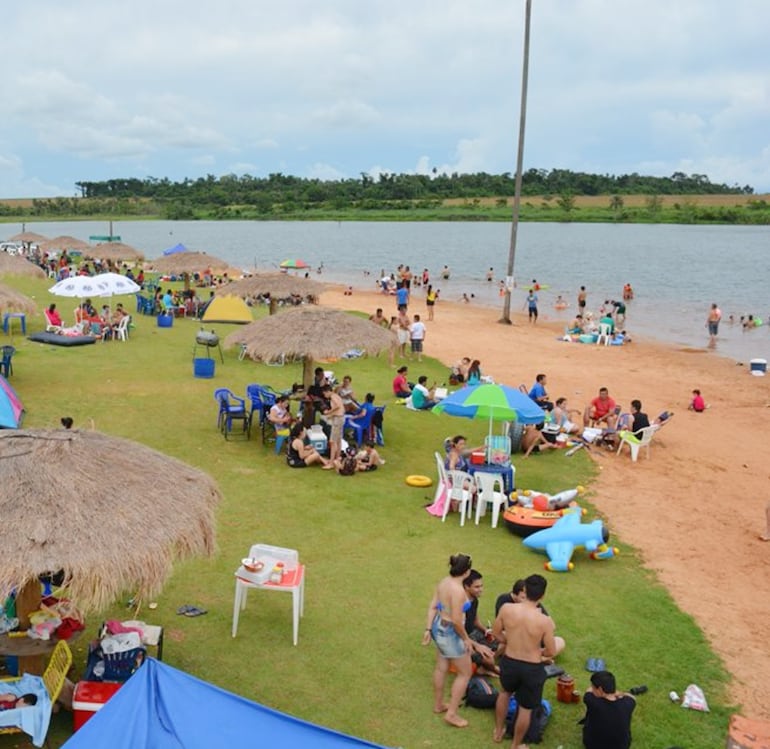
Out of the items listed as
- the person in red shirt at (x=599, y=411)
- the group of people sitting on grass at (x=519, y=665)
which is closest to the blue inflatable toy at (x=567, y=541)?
the group of people sitting on grass at (x=519, y=665)

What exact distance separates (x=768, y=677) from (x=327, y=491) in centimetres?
626

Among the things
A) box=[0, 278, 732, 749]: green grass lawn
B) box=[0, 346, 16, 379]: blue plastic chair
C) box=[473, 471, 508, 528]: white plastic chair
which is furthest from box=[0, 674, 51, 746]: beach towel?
box=[0, 346, 16, 379]: blue plastic chair

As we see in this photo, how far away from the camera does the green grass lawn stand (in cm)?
663

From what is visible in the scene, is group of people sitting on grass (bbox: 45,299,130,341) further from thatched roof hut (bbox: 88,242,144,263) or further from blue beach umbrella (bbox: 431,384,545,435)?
blue beach umbrella (bbox: 431,384,545,435)

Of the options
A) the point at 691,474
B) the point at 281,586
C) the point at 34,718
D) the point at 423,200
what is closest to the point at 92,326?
the point at 691,474

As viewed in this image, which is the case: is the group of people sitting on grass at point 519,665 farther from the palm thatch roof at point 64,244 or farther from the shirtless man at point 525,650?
the palm thatch roof at point 64,244

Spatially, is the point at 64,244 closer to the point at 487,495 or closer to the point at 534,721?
the point at 487,495

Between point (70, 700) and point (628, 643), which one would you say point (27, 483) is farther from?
point (628, 643)

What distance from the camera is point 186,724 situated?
455 centimetres

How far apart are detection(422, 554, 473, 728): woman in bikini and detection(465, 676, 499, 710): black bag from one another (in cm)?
20

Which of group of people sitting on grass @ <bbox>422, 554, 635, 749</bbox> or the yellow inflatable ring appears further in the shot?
the yellow inflatable ring

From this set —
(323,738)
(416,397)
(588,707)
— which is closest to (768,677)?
(588,707)

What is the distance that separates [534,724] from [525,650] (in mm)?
781

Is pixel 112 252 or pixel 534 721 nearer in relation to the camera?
pixel 534 721
